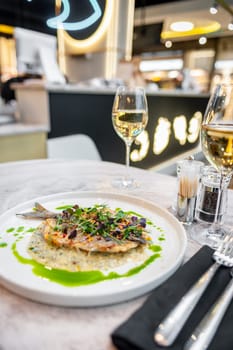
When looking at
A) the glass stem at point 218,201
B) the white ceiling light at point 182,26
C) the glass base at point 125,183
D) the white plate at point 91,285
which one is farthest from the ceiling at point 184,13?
the white plate at point 91,285

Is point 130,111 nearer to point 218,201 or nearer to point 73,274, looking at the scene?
point 218,201

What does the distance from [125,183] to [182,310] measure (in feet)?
1.98

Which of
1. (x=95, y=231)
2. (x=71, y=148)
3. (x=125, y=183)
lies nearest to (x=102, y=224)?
(x=95, y=231)

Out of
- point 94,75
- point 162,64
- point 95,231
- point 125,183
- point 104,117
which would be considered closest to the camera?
point 95,231

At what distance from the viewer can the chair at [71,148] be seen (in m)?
1.44

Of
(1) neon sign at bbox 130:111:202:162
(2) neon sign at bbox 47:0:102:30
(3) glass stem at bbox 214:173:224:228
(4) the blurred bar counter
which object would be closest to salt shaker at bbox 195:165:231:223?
(3) glass stem at bbox 214:173:224:228

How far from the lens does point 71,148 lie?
1.53 meters

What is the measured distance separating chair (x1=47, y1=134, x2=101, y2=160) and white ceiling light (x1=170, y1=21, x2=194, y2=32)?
6181mm

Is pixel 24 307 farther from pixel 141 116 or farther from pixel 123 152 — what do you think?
pixel 123 152

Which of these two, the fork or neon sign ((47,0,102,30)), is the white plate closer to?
the fork

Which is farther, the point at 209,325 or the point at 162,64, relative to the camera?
the point at 162,64

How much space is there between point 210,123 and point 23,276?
1.67ft

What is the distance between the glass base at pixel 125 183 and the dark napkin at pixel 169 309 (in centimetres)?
47

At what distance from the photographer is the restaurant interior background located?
1.91 meters
